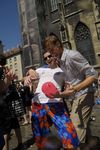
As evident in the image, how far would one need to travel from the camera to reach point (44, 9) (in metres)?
22.6

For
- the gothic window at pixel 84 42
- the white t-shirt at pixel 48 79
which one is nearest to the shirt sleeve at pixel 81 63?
the white t-shirt at pixel 48 79

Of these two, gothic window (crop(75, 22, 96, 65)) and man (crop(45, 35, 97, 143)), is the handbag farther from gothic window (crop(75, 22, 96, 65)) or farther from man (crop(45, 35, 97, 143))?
gothic window (crop(75, 22, 96, 65))

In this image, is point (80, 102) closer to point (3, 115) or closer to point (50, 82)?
point (50, 82)

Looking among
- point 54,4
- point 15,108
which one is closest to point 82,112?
point 15,108

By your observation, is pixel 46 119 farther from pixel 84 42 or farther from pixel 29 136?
pixel 84 42

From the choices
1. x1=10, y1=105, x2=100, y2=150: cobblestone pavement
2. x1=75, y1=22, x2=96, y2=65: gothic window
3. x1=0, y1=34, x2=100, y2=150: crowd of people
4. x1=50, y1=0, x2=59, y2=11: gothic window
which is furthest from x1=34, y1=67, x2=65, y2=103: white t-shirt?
x1=50, y1=0, x2=59, y2=11: gothic window

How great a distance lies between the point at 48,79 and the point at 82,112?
0.54 metres

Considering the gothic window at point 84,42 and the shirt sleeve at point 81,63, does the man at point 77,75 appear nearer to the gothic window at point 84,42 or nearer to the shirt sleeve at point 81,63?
the shirt sleeve at point 81,63

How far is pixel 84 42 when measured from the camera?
2008 centimetres

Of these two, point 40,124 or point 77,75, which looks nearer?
point 40,124

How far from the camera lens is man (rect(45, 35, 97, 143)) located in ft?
7.75

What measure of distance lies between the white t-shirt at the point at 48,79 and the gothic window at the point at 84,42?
55.2 feet

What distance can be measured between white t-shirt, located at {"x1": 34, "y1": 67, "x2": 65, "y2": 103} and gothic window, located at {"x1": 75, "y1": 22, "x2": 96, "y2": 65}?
16.8 metres

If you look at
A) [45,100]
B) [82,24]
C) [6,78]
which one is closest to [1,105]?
[6,78]
